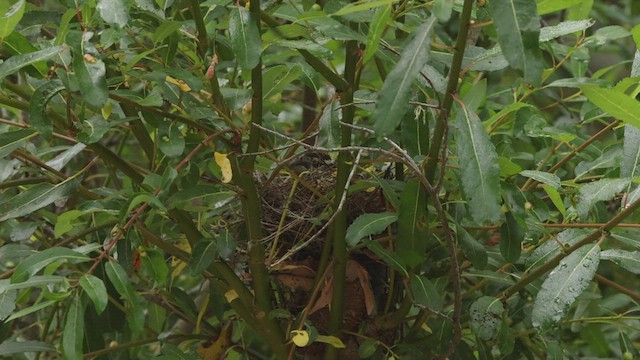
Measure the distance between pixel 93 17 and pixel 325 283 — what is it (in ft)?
1.49

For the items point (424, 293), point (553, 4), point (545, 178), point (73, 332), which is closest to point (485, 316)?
point (424, 293)

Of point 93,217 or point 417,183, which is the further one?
point 93,217

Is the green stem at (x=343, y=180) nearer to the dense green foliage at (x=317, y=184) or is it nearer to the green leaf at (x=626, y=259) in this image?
the dense green foliage at (x=317, y=184)

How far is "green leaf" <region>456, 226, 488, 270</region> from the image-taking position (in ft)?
3.72

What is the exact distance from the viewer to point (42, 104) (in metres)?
1.03

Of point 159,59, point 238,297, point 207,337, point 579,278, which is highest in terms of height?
point 159,59

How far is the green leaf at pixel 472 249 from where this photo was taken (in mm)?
1134

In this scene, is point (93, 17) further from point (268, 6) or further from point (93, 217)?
point (93, 217)

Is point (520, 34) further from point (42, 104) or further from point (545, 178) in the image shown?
point (42, 104)

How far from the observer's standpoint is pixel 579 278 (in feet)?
3.36

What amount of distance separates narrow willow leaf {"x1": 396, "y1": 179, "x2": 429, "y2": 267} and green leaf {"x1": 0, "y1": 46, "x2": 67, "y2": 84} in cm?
42

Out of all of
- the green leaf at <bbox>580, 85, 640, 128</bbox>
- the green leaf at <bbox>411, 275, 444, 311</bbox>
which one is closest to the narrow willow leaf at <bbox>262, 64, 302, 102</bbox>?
the green leaf at <bbox>411, 275, 444, 311</bbox>

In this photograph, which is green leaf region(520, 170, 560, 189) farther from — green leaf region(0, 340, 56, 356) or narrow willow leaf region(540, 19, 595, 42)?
green leaf region(0, 340, 56, 356)

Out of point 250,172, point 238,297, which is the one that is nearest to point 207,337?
point 238,297
